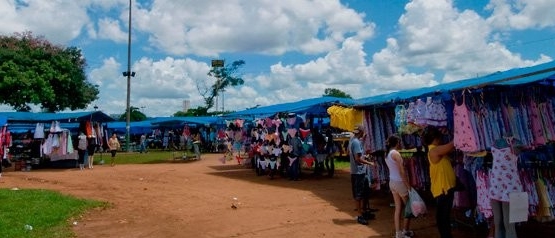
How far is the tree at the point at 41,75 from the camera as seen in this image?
2489 cm

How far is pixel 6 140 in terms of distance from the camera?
16609mm

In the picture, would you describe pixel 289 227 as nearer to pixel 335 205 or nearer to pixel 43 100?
pixel 335 205

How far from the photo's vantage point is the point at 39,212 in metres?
8.86

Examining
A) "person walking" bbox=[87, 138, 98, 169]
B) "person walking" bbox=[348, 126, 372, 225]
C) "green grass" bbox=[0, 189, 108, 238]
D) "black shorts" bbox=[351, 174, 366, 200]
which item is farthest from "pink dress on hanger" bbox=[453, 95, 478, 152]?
"person walking" bbox=[87, 138, 98, 169]

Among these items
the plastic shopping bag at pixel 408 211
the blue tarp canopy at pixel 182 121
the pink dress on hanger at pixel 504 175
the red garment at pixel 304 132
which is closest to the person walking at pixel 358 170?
the plastic shopping bag at pixel 408 211

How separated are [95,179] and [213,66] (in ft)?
111

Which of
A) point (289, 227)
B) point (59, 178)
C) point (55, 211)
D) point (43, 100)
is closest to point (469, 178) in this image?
point (289, 227)

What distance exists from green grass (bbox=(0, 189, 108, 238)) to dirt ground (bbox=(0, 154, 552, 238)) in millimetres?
298

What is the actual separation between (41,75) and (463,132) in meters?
25.0

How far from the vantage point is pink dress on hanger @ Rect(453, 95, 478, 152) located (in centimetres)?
613

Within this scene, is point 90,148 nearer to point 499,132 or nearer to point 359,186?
point 359,186

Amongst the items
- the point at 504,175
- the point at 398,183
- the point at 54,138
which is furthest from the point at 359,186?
the point at 54,138

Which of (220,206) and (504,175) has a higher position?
(504,175)

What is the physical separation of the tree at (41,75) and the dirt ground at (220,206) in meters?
10.7
